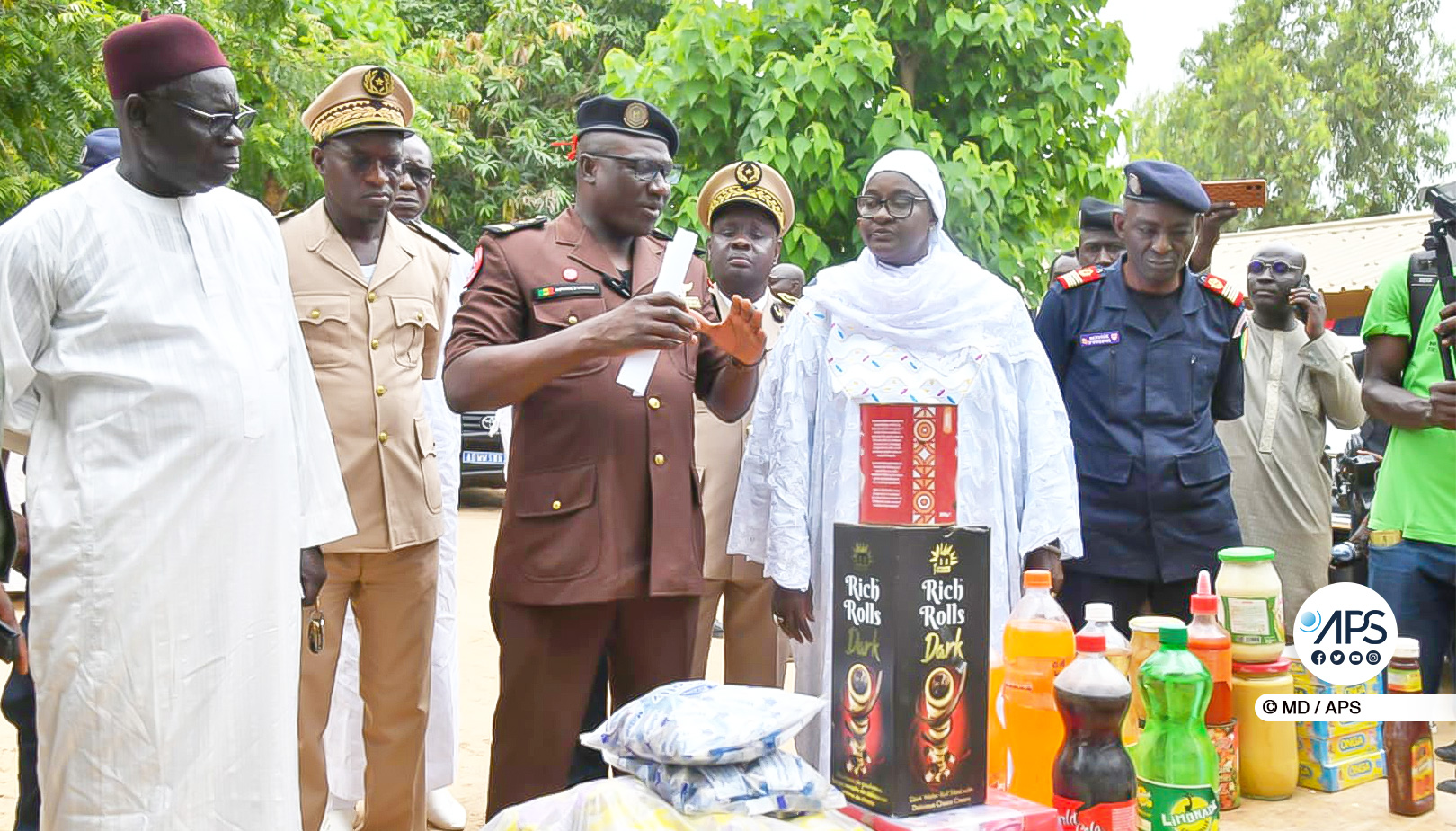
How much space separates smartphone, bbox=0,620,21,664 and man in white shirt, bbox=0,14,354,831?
0.05 meters

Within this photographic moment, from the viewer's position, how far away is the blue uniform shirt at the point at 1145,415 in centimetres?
371

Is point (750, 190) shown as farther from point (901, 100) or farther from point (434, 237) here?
point (901, 100)

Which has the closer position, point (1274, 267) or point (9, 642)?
point (9, 642)

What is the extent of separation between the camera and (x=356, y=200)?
145 inches

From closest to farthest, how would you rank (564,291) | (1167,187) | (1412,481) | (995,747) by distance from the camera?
(995,747) < (564,291) < (1167,187) < (1412,481)

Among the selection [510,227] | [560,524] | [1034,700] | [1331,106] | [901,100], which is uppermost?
[1331,106]

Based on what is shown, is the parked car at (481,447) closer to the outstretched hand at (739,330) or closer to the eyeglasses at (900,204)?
the eyeglasses at (900,204)

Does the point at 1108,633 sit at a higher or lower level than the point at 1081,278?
lower

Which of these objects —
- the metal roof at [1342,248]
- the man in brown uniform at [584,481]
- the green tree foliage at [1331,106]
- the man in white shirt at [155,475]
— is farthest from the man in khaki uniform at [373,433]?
the green tree foliage at [1331,106]

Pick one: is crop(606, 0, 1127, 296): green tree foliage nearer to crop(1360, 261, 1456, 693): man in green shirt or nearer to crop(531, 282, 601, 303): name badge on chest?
crop(1360, 261, 1456, 693): man in green shirt

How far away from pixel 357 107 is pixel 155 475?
1509mm

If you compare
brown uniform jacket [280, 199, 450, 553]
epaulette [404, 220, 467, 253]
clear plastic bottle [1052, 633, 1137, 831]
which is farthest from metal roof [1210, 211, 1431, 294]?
clear plastic bottle [1052, 633, 1137, 831]

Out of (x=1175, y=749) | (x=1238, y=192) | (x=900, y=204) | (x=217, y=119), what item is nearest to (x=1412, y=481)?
(x=1238, y=192)

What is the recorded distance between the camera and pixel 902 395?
3.41m
